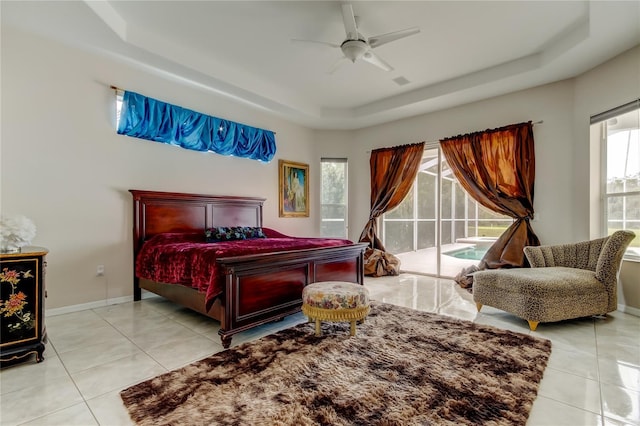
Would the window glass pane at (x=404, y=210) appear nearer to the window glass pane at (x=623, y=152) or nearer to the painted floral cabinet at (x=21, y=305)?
the window glass pane at (x=623, y=152)

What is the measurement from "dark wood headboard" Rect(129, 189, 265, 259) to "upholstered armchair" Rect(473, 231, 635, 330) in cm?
356

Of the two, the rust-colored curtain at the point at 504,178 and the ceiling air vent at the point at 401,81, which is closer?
the rust-colored curtain at the point at 504,178

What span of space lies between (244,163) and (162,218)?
65.3 inches

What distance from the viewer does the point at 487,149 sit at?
15.3 ft

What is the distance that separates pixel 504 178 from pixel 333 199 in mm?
3169

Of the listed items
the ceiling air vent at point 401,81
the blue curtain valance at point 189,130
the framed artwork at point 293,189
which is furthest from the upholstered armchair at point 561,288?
the blue curtain valance at point 189,130

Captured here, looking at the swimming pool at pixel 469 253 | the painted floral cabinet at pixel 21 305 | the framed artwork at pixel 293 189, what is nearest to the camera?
the painted floral cabinet at pixel 21 305

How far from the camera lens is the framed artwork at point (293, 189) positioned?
5648 millimetres

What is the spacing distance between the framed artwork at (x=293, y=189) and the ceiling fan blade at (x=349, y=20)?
2.99 metres

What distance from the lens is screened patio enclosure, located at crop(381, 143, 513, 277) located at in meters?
5.09

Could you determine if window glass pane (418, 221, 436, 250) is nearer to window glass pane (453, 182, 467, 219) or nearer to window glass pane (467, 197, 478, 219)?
window glass pane (453, 182, 467, 219)

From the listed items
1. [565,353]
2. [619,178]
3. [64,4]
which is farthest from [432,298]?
[64,4]

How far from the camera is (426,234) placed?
5.62 m

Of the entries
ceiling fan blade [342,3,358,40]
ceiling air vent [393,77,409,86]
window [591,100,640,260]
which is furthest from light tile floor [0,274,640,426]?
ceiling air vent [393,77,409,86]
